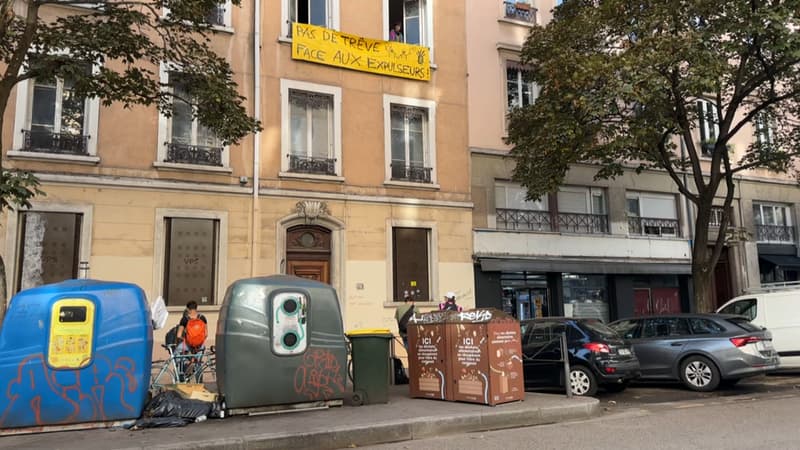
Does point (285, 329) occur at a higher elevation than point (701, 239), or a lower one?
lower

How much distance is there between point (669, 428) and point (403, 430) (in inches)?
137

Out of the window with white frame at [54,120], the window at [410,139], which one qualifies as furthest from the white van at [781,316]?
the window with white frame at [54,120]

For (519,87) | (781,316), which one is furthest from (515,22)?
(781,316)

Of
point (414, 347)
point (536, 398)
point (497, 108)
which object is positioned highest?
point (497, 108)

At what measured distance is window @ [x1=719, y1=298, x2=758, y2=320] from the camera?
14383 millimetres

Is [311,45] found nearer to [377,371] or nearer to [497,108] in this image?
[497,108]

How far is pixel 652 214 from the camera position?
67.5 feet

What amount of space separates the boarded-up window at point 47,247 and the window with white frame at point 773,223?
22.0 meters

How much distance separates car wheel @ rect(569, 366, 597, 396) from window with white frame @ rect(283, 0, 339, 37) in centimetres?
1032

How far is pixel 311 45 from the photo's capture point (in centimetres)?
1552

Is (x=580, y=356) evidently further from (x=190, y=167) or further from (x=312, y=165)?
(x=190, y=167)

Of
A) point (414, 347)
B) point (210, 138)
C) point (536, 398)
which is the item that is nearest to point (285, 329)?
point (414, 347)

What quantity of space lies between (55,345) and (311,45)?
33.6 ft

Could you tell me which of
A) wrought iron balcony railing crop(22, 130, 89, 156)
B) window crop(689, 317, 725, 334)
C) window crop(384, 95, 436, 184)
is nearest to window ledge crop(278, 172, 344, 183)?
window crop(384, 95, 436, 184)
